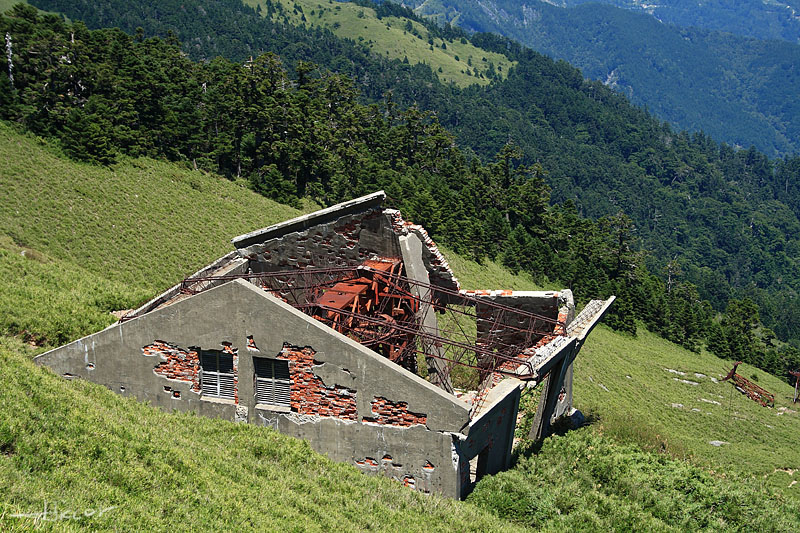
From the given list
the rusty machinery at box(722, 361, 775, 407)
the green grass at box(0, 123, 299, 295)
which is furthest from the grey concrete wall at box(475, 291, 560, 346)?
the rusty machinery at box(722, 361, 775, 407)

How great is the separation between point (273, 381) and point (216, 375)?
1.29 m

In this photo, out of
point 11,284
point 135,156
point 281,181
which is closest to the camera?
point 11,284

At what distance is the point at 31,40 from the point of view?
47281 mm

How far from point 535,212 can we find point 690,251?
103 meters

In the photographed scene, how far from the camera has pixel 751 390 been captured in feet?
166

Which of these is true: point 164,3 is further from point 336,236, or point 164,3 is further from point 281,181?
point 336,236

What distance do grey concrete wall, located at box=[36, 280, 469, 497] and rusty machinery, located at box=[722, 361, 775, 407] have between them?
142 ft

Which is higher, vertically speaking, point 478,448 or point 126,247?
point 478,448

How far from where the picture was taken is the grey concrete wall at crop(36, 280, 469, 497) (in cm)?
1289

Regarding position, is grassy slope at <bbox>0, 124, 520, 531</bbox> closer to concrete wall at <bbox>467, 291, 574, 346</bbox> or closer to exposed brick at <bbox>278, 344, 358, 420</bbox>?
exposed brick at <bbox>278, 344, 358, 420</bbox>

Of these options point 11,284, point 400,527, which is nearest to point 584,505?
point 400,527

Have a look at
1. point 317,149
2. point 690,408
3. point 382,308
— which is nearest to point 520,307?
point 382,308

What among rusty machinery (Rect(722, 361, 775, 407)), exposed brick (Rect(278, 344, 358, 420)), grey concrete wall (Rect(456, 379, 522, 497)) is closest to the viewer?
grey concrete wall (Rect(456, 379, 522, 497))

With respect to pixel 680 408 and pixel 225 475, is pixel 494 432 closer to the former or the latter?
pixel 225 475
